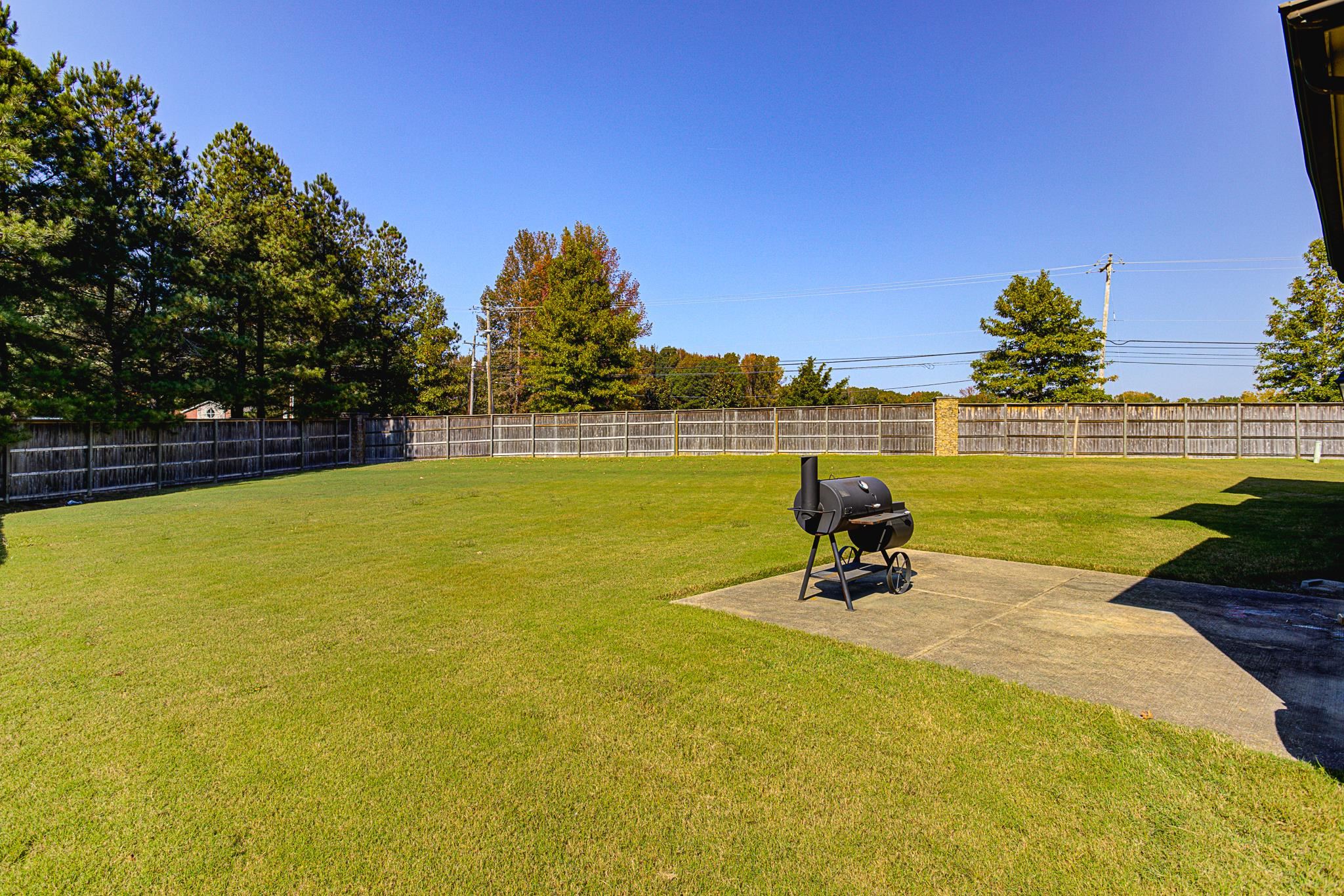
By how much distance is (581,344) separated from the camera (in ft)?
123

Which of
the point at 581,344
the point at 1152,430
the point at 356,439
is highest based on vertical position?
the point at 581,344

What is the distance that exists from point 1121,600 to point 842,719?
3.50 meters

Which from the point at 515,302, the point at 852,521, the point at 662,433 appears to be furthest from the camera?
the point at 515,302

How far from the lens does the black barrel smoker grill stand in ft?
17.5

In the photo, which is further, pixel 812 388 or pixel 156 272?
pixel 812 388

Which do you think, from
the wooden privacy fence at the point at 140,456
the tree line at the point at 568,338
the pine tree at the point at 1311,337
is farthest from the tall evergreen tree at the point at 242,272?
the pine tree at the point at 1311,337

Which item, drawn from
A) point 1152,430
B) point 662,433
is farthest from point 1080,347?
point 662,433

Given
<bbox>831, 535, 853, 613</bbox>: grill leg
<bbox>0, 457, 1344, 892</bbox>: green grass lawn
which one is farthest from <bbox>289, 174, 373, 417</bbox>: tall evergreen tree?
<bbox>831, 535, 853, 613</bbox>: grill leg

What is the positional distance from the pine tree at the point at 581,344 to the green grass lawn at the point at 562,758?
1209 inches

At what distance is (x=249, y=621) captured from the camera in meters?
5.14

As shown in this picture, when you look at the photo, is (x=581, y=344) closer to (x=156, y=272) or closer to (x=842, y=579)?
(x=156, y=272)

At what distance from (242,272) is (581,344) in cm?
1676

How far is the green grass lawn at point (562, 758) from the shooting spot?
2246 mm

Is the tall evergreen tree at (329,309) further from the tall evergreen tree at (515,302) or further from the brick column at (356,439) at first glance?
the tall evergreen tree at (515,302)
